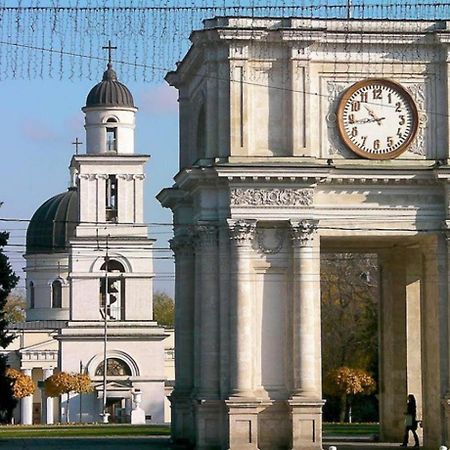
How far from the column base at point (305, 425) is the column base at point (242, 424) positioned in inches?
40.6

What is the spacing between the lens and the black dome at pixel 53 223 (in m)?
124

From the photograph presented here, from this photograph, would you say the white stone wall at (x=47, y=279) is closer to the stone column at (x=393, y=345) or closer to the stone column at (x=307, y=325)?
the stone column at (x=393, y=345)

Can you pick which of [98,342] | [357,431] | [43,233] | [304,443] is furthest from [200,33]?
[43,233]

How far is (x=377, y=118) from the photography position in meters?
51.4

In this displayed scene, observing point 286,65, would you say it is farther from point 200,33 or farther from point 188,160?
Result: point 188,160

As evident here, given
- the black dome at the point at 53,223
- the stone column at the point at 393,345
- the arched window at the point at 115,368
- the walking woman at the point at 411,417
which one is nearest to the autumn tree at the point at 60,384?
the arched window at the point at 115,368

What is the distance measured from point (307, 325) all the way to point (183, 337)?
21.8 ft

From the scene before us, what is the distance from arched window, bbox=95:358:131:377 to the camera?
113m

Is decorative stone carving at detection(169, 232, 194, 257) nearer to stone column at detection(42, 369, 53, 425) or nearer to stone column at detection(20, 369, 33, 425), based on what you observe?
stone column at detection(42, 369, 53, 425)

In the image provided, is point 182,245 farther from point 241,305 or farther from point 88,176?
point 88,176

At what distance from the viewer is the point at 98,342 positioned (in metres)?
113

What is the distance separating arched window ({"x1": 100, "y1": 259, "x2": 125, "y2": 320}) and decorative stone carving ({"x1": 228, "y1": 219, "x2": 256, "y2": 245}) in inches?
2492

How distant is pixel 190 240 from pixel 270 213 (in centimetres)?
463

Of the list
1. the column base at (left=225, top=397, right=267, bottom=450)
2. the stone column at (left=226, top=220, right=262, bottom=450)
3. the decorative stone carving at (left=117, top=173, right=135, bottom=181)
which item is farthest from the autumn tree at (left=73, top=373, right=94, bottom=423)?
the column base at (left=225, top=397, right=267, bottom=450)
